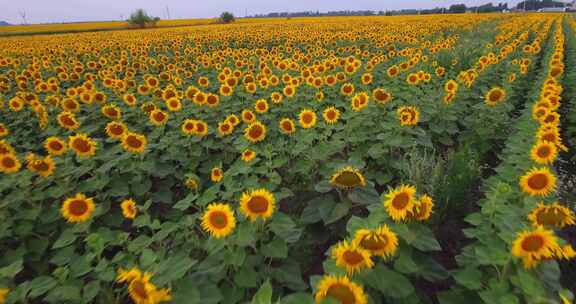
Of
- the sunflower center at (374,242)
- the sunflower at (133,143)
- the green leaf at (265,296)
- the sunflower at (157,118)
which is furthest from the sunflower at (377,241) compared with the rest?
the sunflower at (157,118)

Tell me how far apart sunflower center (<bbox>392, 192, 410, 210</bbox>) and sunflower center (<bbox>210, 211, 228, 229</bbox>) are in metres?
1.03

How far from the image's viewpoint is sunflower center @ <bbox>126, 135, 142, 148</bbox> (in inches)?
137

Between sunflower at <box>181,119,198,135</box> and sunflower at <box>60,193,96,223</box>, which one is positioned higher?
sunflower at <box>181,119,198,135</box>

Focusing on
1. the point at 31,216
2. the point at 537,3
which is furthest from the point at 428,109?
the point at 537,3

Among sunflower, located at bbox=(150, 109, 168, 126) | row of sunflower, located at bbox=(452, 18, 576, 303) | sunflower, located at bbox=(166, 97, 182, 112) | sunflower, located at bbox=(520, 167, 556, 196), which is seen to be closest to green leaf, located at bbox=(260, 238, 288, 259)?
row of sunflower, located at bbox=(452, 18, 576, 303)

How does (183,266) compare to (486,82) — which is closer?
(183,266)

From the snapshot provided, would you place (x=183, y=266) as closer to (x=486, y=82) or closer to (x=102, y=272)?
(x=102, y=272)

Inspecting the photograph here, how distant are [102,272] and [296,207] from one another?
2.05 meters

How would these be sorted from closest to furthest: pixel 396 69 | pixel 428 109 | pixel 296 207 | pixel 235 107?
pixel 296 207
pixel 428 109
pixel 235 107
pixel 396 69

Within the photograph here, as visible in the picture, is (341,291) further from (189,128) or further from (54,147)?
(54,147)

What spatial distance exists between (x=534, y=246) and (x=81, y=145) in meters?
3.77

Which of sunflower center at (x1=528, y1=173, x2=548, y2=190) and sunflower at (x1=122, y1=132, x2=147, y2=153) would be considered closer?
sunflower center at (x1=528, y1=173, x2=548, y2=190)

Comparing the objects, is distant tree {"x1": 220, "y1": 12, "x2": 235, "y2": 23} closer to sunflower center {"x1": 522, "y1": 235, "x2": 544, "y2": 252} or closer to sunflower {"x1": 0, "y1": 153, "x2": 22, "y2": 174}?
sunflower {"x1": 0, "y1": 153, "x2": 22, "y2": 174}

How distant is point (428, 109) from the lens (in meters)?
4.62
